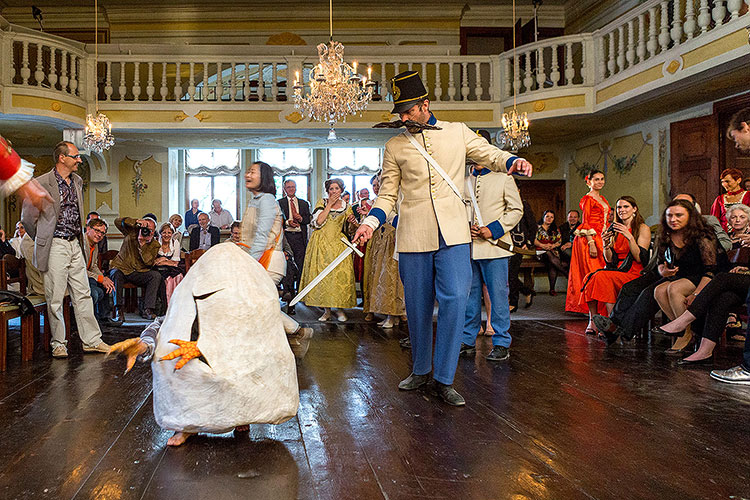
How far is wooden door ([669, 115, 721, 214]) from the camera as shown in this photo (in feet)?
23.8

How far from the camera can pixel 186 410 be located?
Answer: 2.06 m

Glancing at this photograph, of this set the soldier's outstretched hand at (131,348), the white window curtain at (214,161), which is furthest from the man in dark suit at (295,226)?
the white window curtain at (214,161)

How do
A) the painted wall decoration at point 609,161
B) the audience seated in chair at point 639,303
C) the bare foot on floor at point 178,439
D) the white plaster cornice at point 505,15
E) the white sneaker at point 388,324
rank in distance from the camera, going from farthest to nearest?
the white plaster cornice at point 505,15 < the painted wall decoration at point 609,161 < the white sneaker at point 388,324 < the audience seated in chair at point 639,303 < the bare foot on floor at point 178,439

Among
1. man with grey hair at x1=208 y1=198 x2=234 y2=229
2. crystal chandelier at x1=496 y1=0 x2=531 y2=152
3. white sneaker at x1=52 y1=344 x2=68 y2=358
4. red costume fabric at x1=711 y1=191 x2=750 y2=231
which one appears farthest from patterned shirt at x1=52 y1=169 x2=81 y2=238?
man with grey hair at x1=208 y1=198 x2=234 y2=229

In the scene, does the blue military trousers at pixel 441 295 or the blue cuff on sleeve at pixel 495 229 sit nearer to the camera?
the blue military trousers at pixel 441 295

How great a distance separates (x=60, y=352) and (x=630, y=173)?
8.01 metres

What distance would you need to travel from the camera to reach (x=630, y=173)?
916 cm

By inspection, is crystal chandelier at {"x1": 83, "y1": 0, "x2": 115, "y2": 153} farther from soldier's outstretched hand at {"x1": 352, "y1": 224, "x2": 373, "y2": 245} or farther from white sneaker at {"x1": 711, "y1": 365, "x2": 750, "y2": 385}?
white sneaker at {"x1": 711, "y1": 365, "x2": 750, "y2": 385}

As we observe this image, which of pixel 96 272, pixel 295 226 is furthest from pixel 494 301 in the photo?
pixel 295 226

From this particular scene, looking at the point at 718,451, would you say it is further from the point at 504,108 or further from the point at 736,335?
the point at 504,108

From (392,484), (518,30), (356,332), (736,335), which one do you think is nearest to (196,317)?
(392,484)

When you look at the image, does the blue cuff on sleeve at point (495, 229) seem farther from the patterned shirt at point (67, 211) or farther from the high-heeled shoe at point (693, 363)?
the patterned shirt at point (67, 211)

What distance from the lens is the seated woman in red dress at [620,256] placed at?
15.3 ft

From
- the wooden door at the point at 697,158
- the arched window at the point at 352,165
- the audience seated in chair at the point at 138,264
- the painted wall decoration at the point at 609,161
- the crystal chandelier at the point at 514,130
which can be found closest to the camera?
the audience seated in chair at the point at 138,264
